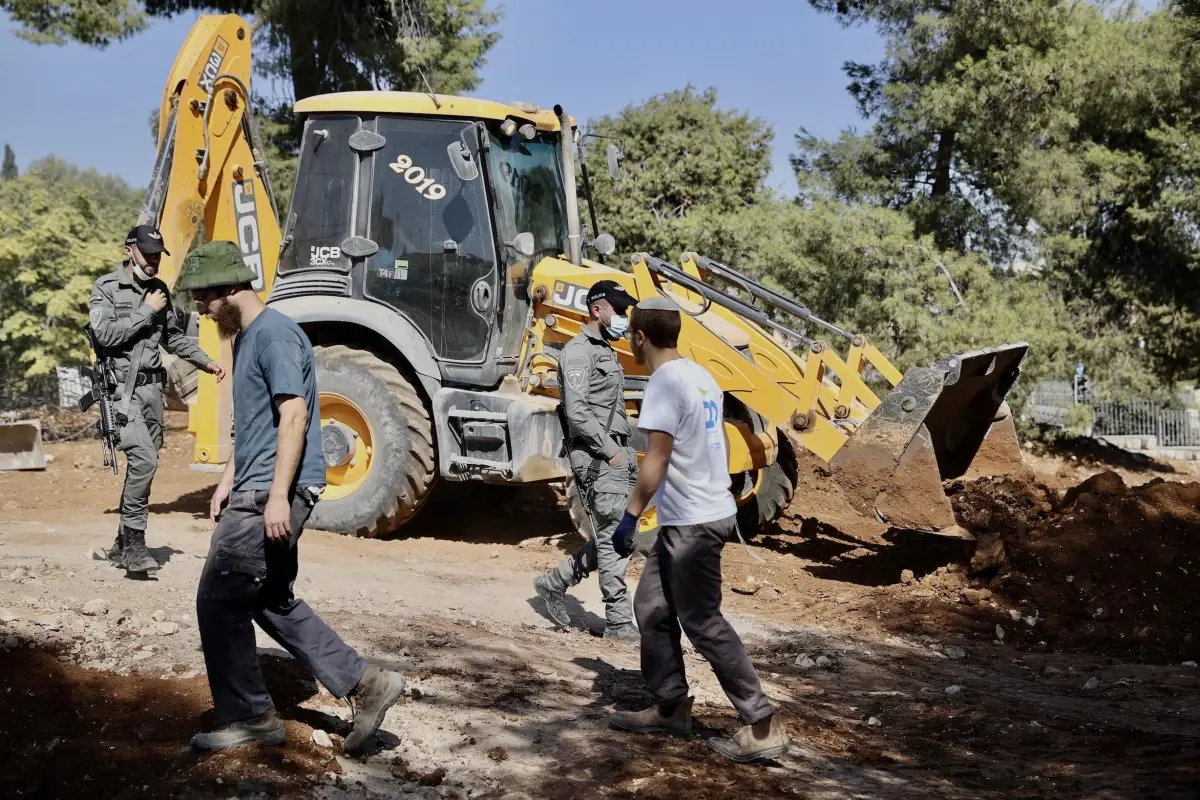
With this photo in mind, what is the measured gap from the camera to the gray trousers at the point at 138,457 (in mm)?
6891

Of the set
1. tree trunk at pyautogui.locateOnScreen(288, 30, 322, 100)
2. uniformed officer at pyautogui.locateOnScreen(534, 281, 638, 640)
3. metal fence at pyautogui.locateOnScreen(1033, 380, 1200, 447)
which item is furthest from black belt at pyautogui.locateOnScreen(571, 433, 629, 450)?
metal fence at pyautogui.locateOnScreen(1033, 380, 1200, 447)

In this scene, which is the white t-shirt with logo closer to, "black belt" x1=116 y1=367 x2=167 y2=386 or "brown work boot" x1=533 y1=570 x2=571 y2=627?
"brown work boot" x1=533 y1=570 x2=571 y2=627

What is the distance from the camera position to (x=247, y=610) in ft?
13.4

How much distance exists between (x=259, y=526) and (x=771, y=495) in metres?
6.24

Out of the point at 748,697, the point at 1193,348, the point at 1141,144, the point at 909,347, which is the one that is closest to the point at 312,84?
the point at 909,347

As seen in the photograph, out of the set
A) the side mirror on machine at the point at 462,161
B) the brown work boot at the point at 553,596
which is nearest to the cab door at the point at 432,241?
the side mirror on machine at the point at 462,161

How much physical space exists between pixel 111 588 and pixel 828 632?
431 centimetres

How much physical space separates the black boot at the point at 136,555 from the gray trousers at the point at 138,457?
5 cm

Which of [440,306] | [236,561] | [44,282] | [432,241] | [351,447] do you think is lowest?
[236,561]

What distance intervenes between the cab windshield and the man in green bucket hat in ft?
15.9

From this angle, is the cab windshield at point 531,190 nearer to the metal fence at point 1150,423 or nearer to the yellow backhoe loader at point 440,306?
the yellow backhoe loader at point 440,306

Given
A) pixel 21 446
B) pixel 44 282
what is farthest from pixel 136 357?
pixel 44 282

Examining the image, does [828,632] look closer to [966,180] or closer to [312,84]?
[966,180]

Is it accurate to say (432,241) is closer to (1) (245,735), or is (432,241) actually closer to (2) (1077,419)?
(1) (245,735)
